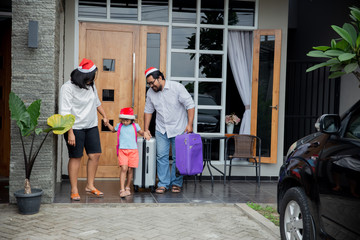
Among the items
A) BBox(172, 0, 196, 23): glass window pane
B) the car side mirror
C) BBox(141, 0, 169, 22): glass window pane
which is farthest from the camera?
BBox(172, 0, 196, 23): glass window pane

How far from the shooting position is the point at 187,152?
6.02 meters

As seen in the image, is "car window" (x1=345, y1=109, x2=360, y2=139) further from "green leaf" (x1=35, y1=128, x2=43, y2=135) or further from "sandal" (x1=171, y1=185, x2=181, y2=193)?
"sandal" (x1=171, y1=185, x2=181, y2=193)

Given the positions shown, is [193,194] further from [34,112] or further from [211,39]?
[211,39]

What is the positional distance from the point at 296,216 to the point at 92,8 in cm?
516

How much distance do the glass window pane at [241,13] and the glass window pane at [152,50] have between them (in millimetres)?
1397

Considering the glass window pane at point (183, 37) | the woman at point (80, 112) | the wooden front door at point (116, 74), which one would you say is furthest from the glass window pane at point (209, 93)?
the woman at point (80, 112)

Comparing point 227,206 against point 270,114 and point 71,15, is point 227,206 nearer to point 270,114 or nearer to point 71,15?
point 270,114

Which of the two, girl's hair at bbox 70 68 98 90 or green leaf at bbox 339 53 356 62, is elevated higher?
green leaf at bbox 339 53 356 62

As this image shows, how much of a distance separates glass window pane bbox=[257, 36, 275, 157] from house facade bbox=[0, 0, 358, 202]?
0.02 m

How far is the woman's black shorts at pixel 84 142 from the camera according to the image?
5.45 meters

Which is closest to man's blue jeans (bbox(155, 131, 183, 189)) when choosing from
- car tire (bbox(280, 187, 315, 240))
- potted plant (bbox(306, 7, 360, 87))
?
car tire (bbox(280, 187, 315, 240))

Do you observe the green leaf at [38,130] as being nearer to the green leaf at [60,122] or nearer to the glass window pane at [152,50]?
the green leaf at [60,122]

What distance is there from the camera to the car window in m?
3.03

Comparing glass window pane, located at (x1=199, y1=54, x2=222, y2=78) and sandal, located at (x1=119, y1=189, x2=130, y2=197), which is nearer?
sandal, located at (x1=119, y1=189, x2=130, y2=197)
